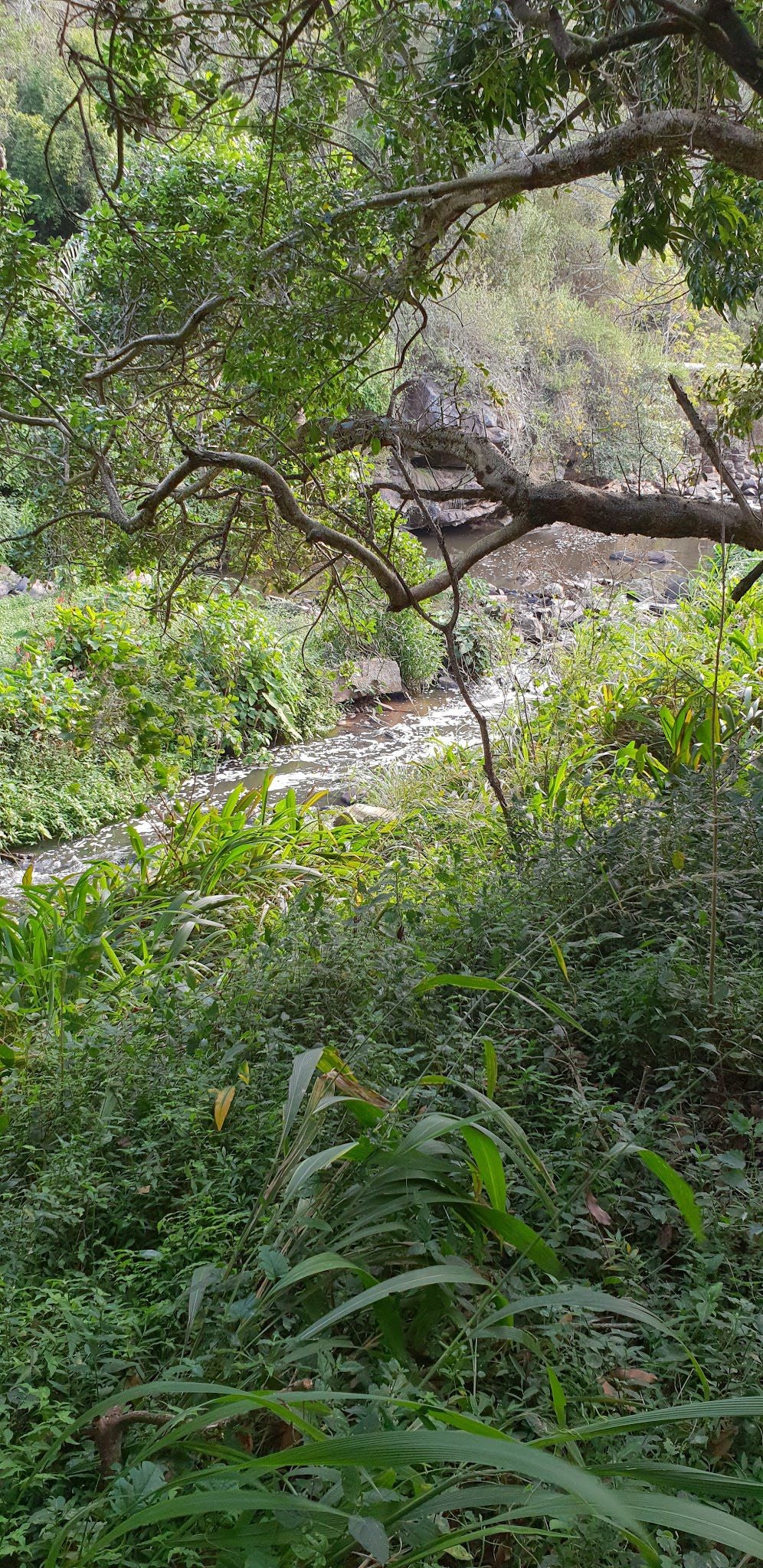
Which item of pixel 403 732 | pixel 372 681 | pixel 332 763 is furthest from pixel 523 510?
pixel 372 681

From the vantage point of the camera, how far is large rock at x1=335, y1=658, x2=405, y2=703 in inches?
409

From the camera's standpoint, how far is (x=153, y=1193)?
183 cm

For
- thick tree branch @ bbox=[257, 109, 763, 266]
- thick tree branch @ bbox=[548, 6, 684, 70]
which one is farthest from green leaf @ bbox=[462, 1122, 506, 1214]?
thick tree branch @ bbox=[548, 6, 684, 70]

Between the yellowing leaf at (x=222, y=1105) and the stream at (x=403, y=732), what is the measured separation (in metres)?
3.15

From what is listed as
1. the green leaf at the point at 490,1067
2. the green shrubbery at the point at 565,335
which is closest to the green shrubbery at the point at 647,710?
the green leaf at the point at 490,1067

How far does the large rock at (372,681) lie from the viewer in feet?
34.1

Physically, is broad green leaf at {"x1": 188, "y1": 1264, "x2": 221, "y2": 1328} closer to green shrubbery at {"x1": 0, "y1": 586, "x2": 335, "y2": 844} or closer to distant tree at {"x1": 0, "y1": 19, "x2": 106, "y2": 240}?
green shrubbery at {"x1": 0, "y1": 586, "x2": 335, "y2": 844}

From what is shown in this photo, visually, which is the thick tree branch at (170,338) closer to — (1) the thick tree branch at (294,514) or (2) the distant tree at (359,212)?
(2) the distant tree at (359,212)

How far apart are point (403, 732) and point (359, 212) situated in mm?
6569

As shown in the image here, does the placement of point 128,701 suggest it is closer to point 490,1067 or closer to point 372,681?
point 490,1067

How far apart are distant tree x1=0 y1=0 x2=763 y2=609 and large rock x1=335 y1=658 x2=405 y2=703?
19.3 feet

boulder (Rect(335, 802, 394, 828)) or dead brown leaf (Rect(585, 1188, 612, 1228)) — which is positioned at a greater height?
dead brown leaf (Rect(585, 1188, 612, 1228))

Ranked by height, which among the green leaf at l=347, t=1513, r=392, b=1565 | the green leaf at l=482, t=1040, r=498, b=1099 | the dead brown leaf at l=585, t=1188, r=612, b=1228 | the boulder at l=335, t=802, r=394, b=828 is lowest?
the boulder at l=335, t=802, r=394, b=828

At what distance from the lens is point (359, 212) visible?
317cm
